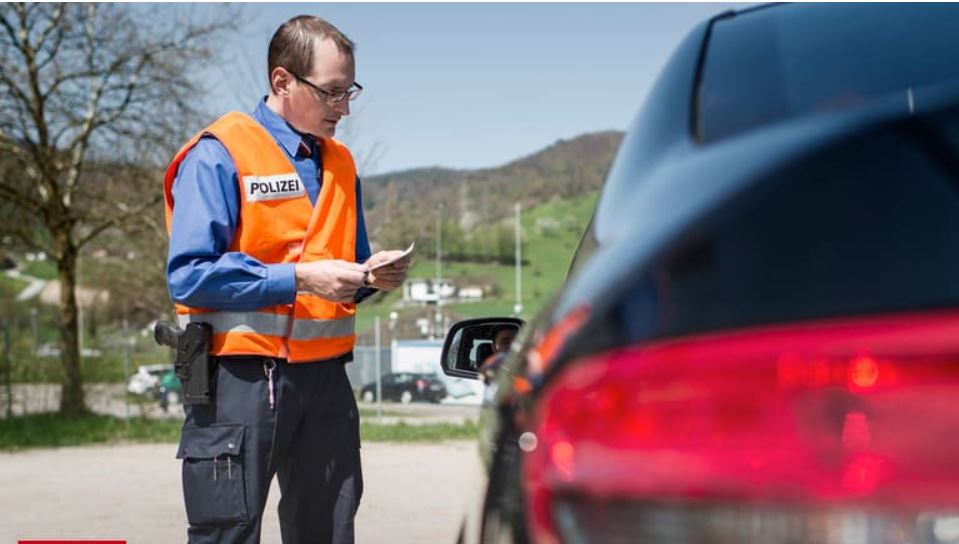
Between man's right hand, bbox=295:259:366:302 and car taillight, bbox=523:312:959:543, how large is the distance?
222 centimetres

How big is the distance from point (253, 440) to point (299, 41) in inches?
40.9

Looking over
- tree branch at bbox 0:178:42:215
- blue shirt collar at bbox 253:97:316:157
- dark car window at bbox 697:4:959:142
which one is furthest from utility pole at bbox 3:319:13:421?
dark car window at bbox 697:4:959:142

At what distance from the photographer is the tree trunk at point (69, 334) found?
20.8m

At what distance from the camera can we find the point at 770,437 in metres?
0.70

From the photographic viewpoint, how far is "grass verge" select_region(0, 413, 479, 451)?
16.0 metres

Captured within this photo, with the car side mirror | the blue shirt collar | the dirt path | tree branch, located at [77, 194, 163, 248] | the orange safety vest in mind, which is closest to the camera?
the car side mirror

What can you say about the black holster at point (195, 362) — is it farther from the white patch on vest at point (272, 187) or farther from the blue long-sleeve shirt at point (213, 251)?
the white patch on vest at point (272, 187)

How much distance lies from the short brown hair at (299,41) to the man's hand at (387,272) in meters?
0.56

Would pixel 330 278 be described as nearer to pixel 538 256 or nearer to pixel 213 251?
pixel 213 251

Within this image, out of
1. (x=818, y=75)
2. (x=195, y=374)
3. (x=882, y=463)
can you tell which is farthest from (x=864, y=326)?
(x=195, y=374)

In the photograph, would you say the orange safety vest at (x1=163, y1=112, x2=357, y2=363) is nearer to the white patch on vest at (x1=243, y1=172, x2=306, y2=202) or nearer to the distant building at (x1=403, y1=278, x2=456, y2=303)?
the white patch on vest at (x1=243, y1=172, x2=306, y2=202)

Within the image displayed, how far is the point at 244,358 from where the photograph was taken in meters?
3.07

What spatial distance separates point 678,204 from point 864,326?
0.17 metres

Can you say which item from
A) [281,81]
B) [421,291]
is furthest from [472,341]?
[421,291]
